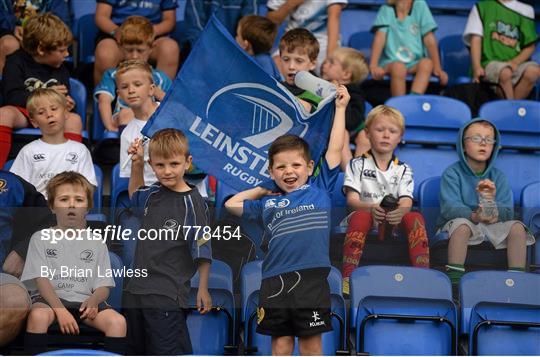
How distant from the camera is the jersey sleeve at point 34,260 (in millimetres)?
5180

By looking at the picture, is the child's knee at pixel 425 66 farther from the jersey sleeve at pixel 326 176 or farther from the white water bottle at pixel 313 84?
the jersey sleeve at pixel 326 176

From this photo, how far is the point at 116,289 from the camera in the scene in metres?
5.29

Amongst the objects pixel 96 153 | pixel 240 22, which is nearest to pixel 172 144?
pixel 96 153

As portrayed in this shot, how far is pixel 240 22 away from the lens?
7578mm

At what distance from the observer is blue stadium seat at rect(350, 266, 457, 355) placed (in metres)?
5.50

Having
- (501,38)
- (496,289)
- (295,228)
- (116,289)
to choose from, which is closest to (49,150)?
(116,289)

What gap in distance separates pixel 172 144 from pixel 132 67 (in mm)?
1128

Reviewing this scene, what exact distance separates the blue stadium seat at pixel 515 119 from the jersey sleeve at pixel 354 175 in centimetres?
143

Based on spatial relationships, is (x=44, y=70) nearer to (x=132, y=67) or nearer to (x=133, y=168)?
(x=132, y=67)

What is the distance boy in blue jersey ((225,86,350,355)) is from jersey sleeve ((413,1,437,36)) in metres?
3.09

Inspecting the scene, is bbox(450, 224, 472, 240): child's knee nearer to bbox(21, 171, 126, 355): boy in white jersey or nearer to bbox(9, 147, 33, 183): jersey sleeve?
bbox(21, 171, 126, 355): boy in white jersey

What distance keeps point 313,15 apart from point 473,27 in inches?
43.7

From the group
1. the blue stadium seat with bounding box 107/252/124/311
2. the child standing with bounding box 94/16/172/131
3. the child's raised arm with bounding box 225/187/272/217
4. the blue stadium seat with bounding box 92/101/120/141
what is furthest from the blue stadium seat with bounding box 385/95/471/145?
the blue stadium seat with bounding box 107/252/124/311

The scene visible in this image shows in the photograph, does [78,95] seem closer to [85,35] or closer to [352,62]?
[85,35]
